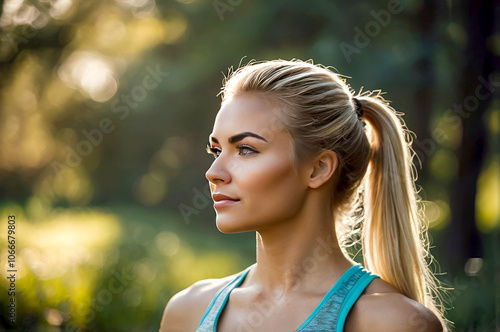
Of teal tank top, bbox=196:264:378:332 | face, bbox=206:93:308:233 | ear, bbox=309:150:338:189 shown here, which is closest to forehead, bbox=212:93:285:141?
face, bbox=206:93:308:233

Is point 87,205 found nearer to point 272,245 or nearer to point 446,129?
point 446,129

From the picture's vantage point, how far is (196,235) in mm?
5535

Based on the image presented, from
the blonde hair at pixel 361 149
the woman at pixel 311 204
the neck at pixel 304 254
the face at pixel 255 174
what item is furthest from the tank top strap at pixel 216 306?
the blonde hair at pixel 361 149

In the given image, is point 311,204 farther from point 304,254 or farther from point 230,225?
point 230,225

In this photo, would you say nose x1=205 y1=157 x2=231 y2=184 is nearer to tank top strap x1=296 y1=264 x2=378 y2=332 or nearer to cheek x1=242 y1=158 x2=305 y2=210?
cheek x1=242 y1=158 x2=305 y2=210

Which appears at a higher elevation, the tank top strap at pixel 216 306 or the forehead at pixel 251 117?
the forehead at pixel 251 117

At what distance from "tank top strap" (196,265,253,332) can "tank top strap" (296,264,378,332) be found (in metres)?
0.31

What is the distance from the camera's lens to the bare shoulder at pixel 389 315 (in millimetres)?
1612

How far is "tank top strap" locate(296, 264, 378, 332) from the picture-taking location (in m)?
1.67

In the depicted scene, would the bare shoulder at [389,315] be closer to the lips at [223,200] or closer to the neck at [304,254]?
the neck at [304,254]

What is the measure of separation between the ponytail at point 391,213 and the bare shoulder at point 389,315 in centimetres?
17

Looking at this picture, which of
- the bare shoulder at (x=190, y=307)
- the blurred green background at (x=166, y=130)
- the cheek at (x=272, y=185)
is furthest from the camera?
the blurred green background at (x=166, y=130)

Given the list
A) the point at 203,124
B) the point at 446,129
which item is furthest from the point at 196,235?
the point at 446,129

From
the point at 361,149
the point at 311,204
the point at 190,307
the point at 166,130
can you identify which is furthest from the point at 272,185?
the point at 166,130
